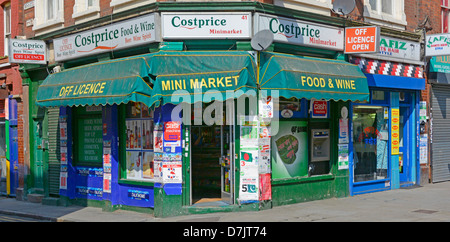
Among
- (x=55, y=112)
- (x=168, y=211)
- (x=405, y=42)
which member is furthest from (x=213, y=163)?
(x=405, y=42)

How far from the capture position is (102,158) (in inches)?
527

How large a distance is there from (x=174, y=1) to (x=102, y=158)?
15.5 feet

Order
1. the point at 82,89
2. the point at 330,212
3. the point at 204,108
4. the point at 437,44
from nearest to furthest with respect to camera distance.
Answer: the point at 330,212
the point at 204,108
the point at 82,89
the point at 437,44

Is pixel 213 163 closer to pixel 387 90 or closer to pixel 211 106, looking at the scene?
pixel 211 106

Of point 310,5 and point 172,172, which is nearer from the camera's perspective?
point 172,172

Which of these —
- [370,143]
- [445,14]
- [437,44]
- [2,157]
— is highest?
[445,14]

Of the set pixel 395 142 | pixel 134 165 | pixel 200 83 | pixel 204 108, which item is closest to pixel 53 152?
pixel 134 165

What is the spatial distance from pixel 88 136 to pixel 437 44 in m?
10.6

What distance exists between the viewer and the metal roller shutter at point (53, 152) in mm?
14734

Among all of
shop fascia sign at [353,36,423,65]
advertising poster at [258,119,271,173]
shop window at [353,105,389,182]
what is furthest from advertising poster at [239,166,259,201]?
shop fascia sign at [353,36,423,65]

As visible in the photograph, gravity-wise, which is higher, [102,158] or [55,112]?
[55,112]

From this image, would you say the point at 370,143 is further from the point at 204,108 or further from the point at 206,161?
the point at 204,108

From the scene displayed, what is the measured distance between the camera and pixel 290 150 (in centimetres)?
1243

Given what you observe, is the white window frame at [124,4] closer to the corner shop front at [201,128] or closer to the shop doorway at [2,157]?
the corner shop front at [201,128]
